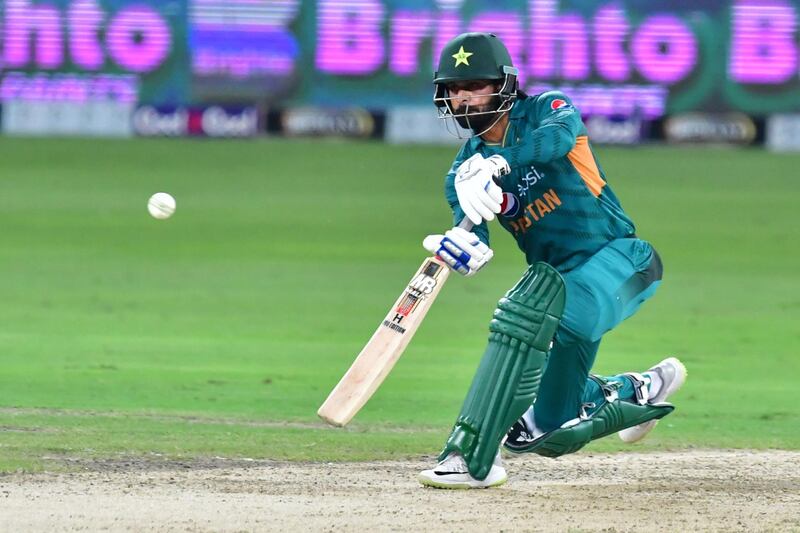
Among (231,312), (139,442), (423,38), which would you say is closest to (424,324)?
(231,312)

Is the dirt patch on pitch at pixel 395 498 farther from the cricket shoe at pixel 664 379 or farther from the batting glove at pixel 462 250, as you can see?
the batting glove at pixel 462 250

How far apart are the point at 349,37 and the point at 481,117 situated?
17513 millimetres

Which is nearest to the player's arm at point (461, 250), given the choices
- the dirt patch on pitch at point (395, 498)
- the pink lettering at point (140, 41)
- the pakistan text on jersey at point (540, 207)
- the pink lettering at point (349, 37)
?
the pakistan text on jersey at point (540, 207)

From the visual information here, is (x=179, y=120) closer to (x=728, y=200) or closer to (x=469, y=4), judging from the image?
(x=469, y=4)

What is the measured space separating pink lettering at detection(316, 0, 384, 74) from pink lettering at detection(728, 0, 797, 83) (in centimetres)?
507

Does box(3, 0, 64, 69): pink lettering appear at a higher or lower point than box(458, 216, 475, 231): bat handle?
lower

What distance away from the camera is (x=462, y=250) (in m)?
5.80

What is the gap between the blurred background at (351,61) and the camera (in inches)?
904

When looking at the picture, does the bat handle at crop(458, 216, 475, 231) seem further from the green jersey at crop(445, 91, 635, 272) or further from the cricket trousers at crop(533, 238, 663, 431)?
the cricket trousers at crop(533, 238, 663, 431)

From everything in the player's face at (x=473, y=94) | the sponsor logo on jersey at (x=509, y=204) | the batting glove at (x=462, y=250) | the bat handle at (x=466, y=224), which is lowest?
the batting glove at (x=462, y=250)

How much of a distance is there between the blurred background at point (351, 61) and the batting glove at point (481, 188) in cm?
1737

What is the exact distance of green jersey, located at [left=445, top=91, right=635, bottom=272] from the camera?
19.6 ft

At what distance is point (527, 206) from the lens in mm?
6031

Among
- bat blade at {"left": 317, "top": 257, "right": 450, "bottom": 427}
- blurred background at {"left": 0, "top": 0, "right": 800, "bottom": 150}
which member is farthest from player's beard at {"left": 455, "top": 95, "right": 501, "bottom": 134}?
blurred background at {"left": 0, "top": 0, "right": 800, "bottom": 150}
